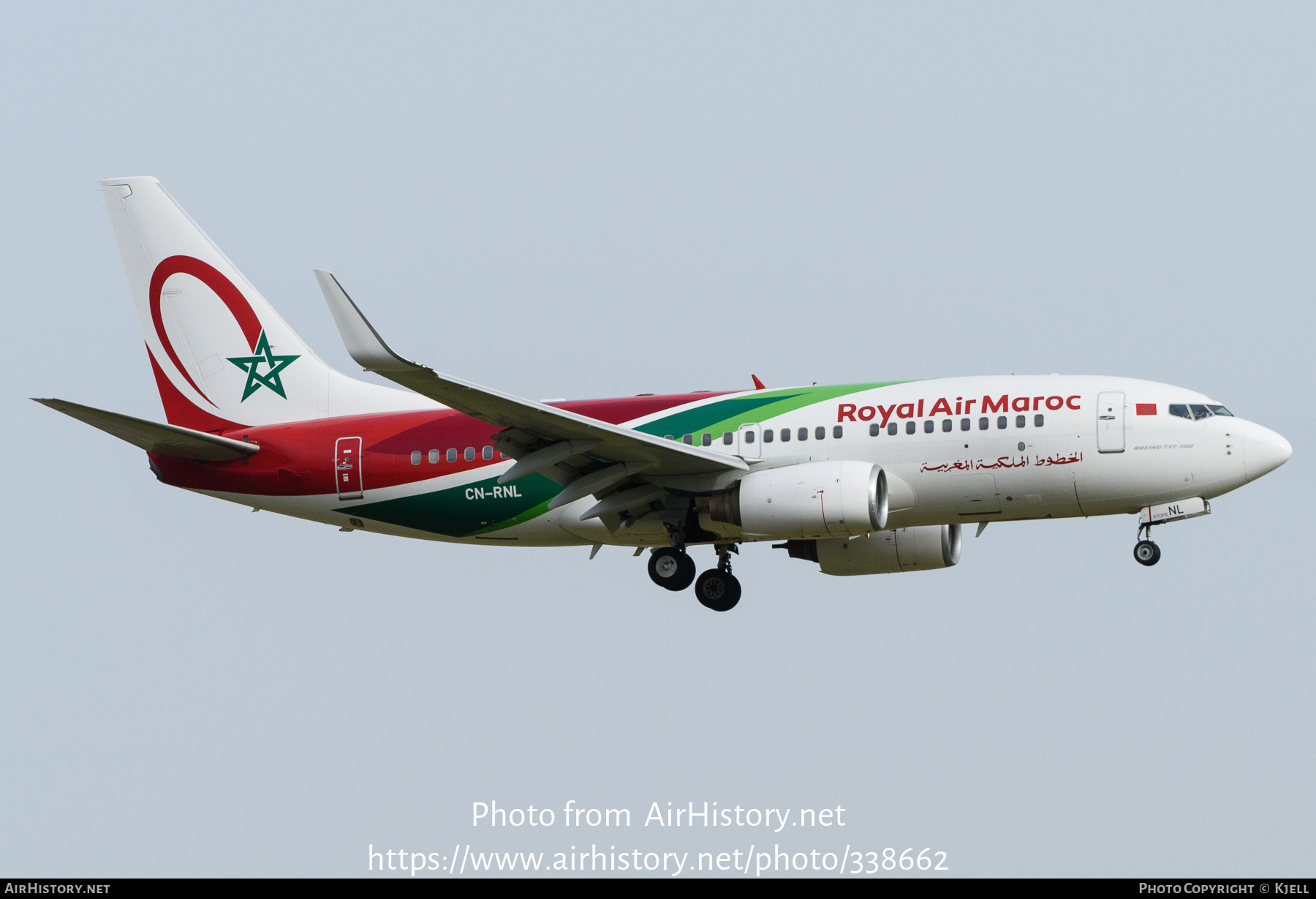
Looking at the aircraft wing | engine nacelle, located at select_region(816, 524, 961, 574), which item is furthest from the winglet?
engine nacelle, located at select_region(816, 524, 961, 574)

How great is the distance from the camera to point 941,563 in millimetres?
36156

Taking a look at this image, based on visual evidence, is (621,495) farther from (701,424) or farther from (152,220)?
(152,220)

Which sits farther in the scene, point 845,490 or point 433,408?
point 433,408

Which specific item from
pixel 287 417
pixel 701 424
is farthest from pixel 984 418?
pixel 287 417

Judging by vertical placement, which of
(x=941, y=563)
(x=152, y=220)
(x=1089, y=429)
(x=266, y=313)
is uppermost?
(x=152, y=220)

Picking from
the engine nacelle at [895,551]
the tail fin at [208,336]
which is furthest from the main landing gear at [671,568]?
the tail fin at [208,336]

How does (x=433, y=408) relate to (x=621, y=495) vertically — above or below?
above

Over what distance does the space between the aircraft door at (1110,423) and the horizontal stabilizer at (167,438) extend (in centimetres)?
1843

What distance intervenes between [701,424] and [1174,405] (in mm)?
9650

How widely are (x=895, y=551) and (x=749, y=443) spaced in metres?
5.22

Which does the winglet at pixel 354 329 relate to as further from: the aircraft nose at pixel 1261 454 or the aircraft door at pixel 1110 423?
the aircraft nose at pixel 1261 454

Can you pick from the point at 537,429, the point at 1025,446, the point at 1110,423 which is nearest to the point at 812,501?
the point at 1025,446

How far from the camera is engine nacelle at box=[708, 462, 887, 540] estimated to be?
30.5 metres

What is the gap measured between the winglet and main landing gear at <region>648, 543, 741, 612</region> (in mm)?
9781
